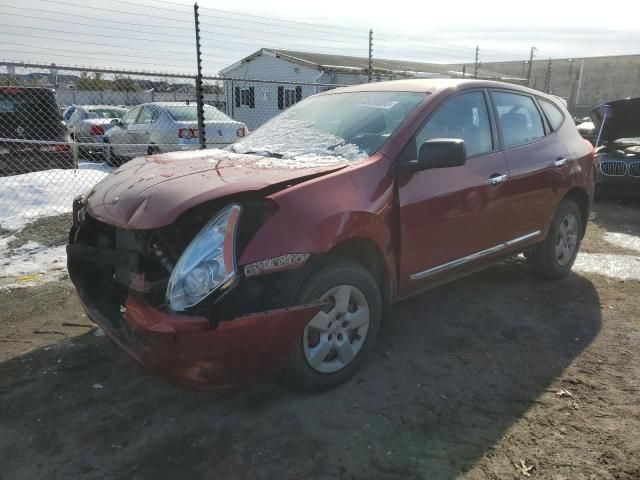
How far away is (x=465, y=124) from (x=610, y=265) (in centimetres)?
283

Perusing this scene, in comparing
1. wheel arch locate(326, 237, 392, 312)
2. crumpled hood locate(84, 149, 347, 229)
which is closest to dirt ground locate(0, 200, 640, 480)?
wheel arch locate(326, 237, 392, 312)

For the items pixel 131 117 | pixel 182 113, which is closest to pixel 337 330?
pixel 182 113

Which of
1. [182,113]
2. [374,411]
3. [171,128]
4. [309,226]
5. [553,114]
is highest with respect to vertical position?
[553,114]

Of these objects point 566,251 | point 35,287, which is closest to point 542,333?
point 566,251

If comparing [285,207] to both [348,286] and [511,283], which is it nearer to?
[348,286]

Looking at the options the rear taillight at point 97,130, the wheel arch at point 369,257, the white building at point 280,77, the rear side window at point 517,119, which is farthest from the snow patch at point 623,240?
the white building at point 280,77

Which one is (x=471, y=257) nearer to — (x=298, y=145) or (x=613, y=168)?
(x=298, y=145)

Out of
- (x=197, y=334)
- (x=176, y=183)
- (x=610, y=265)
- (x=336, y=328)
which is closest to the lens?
(x=197, y=334)

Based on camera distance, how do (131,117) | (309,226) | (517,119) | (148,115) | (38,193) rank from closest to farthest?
(309,226)
(517,119)
(38,193)
(148,115)
(131,117)

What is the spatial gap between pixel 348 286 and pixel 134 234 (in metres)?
1.20

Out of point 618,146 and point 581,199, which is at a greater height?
point 618,146

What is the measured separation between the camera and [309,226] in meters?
2.66

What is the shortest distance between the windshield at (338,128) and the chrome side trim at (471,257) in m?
0.88

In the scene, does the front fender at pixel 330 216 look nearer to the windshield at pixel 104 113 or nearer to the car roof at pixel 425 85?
the car roof at pixel 425 85
